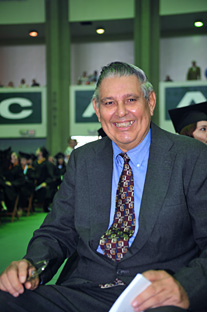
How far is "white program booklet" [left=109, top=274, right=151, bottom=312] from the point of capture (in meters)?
1.22

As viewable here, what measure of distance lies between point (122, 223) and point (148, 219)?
0.14 metres

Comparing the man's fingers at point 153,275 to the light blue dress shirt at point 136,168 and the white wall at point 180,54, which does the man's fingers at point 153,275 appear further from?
the white wall at point 180,54

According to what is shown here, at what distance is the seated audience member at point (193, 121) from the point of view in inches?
126

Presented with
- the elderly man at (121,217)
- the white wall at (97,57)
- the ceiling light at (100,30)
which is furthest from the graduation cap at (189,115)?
the white wall at (97,57)

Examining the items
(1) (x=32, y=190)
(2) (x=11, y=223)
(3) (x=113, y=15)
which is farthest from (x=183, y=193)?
(3) (x=113, y=15)

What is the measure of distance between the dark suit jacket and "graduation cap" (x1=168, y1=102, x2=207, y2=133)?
1.45 metres

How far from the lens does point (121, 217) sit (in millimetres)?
1709

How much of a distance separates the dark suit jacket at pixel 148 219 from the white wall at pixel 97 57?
1597 centimetres

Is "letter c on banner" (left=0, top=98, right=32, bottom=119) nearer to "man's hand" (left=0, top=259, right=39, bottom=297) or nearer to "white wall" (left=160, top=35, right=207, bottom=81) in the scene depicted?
"white wall" (left=160, top=35, right=207, bottom=81)

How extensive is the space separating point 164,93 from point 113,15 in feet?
11.8

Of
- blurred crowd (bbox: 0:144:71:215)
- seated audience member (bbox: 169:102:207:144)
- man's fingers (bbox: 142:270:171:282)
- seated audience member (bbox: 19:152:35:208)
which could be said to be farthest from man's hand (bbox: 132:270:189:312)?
seated audience member (bbox: 19:152:35:208)

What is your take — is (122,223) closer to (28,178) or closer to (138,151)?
(138,151)

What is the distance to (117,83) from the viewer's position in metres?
1.81

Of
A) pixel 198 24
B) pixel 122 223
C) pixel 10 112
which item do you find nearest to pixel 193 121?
pixel 122 223
